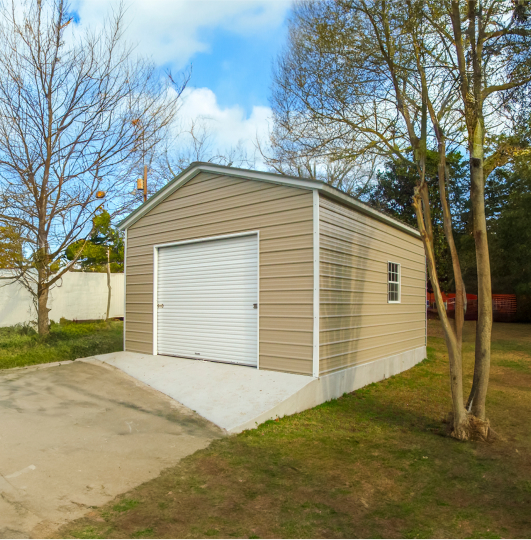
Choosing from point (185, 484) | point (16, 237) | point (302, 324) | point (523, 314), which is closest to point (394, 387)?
point (302, 324)

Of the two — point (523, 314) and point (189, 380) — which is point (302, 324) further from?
point (523, 314)

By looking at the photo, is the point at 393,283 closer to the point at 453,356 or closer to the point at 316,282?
the point at 316,282

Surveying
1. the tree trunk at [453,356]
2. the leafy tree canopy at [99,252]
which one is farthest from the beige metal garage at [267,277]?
the leafy tree canopy at [99,252]

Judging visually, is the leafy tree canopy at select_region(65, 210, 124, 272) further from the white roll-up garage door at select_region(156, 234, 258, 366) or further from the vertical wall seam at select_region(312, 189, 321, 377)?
the vertical wall seam at select_region(312, 189, 321, 377)

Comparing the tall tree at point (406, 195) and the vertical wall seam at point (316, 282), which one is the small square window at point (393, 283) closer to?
the vertical wall seam at point (316, 282)

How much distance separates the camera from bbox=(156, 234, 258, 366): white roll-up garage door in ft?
25.8

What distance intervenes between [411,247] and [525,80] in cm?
607

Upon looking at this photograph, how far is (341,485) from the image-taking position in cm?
425

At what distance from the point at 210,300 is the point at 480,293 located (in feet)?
15.4

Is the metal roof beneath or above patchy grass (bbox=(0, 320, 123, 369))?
above

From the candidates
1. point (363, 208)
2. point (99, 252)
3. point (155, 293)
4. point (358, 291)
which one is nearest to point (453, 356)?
point (358, 291)

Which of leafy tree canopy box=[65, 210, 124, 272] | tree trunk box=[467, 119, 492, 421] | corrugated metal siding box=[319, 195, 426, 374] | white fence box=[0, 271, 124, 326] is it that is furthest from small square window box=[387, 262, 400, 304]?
white fence box=[0, 271, 124, 326]

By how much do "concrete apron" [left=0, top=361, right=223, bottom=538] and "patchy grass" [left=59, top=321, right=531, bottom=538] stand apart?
0.86 feet

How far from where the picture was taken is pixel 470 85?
19.3ft
